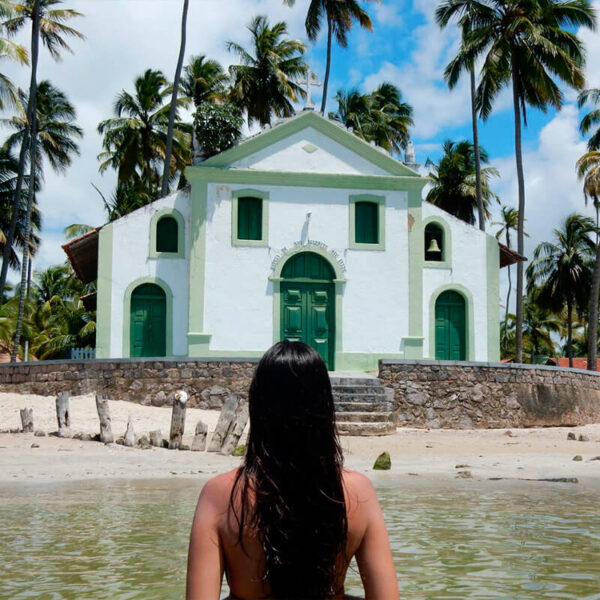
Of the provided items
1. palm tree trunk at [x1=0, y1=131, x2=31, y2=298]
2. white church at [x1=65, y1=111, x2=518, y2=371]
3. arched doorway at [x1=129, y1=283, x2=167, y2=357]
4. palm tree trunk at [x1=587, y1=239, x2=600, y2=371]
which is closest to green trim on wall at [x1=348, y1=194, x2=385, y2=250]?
white church at [x1=65, y1=111, x2=518, y2=371]

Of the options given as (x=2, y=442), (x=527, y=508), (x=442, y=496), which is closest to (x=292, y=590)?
(x=527, y=508)

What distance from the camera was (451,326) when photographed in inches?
922

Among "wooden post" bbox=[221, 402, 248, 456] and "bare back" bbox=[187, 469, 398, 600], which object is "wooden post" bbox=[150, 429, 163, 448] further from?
"bare back" bbox=[187, 469, 398, 600]

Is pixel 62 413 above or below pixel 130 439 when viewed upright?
above

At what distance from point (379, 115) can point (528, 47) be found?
1581cm

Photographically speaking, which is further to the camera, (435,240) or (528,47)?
(528,47)

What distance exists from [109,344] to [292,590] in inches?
787

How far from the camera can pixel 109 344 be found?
868 inches

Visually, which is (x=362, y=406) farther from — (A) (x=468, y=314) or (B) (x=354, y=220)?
(B) (x=354, y=220)

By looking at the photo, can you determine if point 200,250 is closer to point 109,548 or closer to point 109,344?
point 109,344

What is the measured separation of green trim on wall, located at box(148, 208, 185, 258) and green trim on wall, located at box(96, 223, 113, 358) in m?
1.04

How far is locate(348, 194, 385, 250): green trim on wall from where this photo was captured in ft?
75.3

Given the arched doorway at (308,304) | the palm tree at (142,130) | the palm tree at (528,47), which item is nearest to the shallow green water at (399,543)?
the arched doorway at (308,304)

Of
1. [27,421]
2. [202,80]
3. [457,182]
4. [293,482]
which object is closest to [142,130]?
[202,80]
